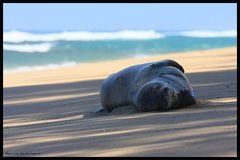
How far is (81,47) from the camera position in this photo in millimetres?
52688

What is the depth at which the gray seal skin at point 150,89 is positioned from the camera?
29.1 feet

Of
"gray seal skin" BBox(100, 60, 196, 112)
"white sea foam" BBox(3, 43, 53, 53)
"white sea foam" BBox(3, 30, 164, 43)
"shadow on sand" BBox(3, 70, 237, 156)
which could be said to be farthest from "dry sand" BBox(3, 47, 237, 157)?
"white sea foam" BBox(3, 30, 164, 43)

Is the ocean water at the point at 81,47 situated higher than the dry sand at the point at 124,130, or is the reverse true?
the ocean water at the point at 81,47

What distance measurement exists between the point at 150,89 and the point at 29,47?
1633 inches

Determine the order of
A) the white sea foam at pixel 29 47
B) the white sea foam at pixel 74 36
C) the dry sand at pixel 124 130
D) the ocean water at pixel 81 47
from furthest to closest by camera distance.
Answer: the white sea foam at pixel 74 36 → the white sea foam at pixel 29 47 → the ocean water at pixel 81 47 → the dry sand at pixel 124 130

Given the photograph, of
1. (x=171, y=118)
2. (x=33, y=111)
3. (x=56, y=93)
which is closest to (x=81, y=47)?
Result: (x=56, y=93)

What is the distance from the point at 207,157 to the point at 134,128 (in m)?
1.99

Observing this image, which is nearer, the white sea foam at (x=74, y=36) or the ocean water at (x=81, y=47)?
the ocean water at (x=81, y=47)

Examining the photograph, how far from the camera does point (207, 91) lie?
12.1 meters

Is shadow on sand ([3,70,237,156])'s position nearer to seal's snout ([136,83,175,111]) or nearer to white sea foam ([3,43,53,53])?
seal's snout ([136,83,175,111])

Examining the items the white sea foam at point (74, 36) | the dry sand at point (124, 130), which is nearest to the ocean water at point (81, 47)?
the white sea foam at point (74, 36)

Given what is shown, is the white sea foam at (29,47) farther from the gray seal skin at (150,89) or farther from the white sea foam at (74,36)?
the gray seal skin at (150,89)

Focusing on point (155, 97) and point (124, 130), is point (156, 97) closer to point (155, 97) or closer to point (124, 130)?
point (155, 97)

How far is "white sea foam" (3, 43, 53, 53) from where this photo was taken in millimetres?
46750
